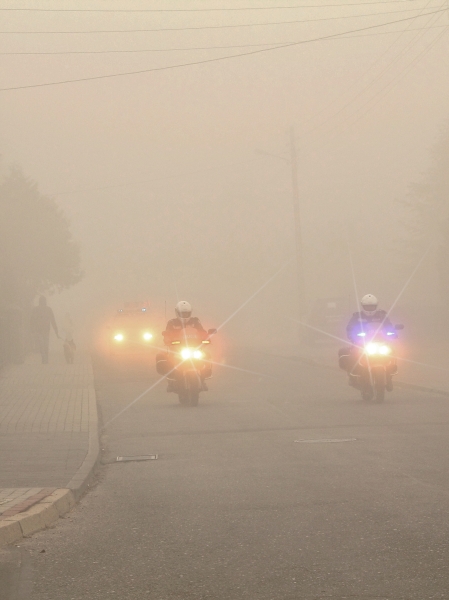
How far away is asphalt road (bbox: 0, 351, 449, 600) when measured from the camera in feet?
17.6

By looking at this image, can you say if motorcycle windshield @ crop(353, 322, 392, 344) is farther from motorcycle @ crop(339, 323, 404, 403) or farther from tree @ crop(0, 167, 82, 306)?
tree @ crop(0, 167, 82, 306)

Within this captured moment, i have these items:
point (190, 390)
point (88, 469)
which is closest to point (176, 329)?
point (190, 390)

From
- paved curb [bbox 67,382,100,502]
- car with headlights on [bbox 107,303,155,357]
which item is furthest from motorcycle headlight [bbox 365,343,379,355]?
car with headlights on [bbox 107,303,155,357]

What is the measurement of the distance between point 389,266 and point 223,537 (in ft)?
255

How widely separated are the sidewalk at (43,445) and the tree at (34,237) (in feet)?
76.2

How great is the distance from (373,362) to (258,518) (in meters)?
9.55

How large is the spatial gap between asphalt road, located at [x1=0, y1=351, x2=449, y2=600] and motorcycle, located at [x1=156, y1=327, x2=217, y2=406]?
96.0 inches

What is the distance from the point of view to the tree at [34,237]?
1750 inches

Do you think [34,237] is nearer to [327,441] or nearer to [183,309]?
[183,309]

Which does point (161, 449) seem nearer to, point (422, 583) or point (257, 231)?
point (422, 583)

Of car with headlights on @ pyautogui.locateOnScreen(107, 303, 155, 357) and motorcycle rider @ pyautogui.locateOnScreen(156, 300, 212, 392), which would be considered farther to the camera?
car with headlights on @ pyautogui.locateOnScreen(107, 303, 155, 357)

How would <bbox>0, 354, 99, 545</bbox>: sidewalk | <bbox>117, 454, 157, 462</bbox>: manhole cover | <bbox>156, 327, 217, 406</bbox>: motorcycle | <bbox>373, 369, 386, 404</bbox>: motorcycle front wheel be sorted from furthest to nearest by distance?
<bbox>156, 327, 217, 406</bbox>: motorcycle → <bbox>373, 369, 386, 404</bbox>: motorcycle front wheel → <bbox>117, 454, 157, 462</bbox>: manhole cover → <bbox>0, 354, 99, 545</bbox>: sidewalk

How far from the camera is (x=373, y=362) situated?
16.4m

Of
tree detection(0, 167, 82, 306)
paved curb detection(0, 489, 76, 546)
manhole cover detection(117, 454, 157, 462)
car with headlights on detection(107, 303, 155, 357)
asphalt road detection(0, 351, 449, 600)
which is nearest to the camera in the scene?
asphalt road detection(0, 351, 449, 600)
